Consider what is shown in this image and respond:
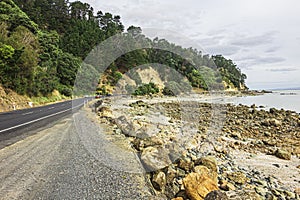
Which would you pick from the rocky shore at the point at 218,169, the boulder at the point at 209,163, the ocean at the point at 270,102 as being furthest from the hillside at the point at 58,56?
the ocean at the point at 270,102

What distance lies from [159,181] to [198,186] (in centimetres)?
88

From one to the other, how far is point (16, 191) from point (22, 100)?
2514 cm

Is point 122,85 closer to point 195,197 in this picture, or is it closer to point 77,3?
point 195,197

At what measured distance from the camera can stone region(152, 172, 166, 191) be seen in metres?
5.23

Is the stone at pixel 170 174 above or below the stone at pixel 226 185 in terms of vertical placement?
above

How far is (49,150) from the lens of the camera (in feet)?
23.5

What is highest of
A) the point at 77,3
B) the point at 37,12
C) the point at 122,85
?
the point at 77,3

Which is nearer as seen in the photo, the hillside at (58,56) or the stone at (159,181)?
the stone at (159,181)

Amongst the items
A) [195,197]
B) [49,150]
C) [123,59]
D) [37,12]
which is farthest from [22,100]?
[37,12]

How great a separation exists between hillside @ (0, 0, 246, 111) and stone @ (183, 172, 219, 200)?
27.7ft

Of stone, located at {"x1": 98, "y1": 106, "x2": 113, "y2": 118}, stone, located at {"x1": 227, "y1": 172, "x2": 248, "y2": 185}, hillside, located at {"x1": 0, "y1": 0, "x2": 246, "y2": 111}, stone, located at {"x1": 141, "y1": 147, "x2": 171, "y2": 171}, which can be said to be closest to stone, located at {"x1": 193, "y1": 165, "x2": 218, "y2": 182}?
stone, located at {"x1": 227, "y1": 172, "x2": 248, "y2": 185}

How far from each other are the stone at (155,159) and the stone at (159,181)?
47 centimetres

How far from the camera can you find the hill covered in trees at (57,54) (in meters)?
18.7

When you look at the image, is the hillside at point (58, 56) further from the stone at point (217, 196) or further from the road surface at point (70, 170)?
the stone at point (217, 196)
